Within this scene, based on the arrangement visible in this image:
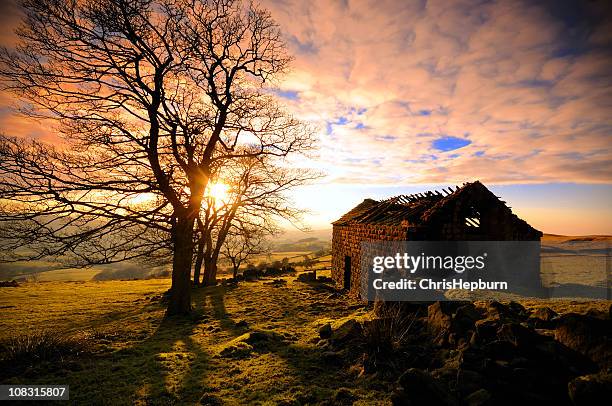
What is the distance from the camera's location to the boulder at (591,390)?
3352 mm

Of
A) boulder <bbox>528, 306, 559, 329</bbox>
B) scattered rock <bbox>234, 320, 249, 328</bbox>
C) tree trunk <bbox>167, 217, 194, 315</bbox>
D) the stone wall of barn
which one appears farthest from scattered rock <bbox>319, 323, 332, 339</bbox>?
tree trunk <bbox>167, 217, 194, 315</bbox>

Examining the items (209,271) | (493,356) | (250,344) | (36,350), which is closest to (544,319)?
(493,356)

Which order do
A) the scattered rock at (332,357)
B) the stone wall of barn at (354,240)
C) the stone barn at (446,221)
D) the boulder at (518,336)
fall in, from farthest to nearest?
the stone wall of barn at (354,240), the stone barn at (446,221), the scattered rock at (332,357), the boulder at (518,336)

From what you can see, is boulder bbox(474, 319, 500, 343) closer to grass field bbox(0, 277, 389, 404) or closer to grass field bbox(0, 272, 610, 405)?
grass field bbox(0, 272, 610, 405)

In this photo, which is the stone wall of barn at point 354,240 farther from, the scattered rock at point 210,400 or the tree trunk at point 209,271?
the tree trunk at point 209,271

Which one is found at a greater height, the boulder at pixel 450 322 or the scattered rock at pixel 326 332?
the boulder at pixel 450 322

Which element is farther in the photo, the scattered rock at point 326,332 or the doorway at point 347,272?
the doorway at point 347,272

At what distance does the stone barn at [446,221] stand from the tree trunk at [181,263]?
793cm

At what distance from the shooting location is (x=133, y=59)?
10.3 m

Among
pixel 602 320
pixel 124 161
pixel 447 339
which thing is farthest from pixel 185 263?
pixel 602 320

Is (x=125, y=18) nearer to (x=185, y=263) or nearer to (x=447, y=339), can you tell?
(x=185, y=263)

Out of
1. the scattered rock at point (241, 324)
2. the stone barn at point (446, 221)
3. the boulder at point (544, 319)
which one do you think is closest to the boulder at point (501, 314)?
the boulder at point (544, 319)

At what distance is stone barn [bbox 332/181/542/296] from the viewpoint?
11.2 m

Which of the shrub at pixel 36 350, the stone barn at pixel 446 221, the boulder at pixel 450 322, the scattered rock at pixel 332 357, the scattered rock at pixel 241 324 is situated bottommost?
the scattered rock at pixel 241 324
